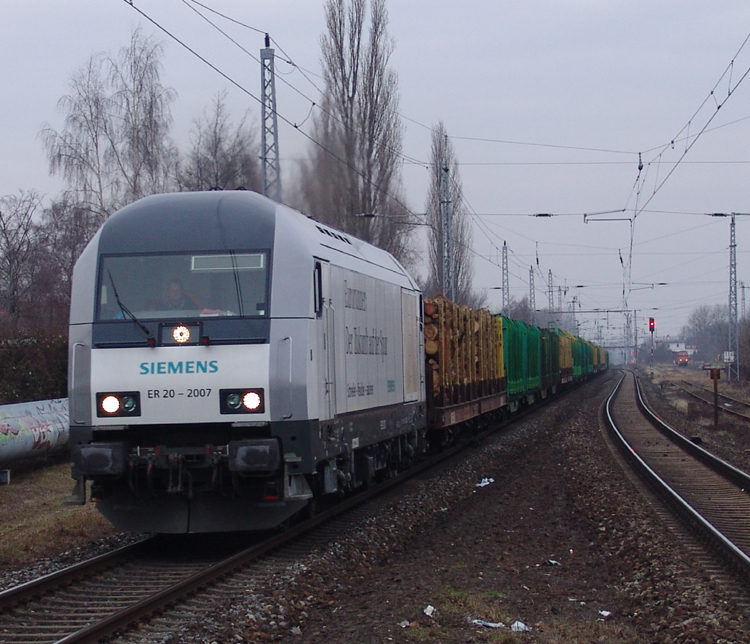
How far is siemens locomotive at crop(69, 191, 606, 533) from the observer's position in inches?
331

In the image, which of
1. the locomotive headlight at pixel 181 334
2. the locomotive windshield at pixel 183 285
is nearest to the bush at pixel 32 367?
the locomotive windshield at pixel 183 285

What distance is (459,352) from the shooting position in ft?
61.3

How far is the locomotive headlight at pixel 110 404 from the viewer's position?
8523 millimetres

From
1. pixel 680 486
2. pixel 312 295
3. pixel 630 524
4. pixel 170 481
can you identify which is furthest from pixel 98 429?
pixel 680 486

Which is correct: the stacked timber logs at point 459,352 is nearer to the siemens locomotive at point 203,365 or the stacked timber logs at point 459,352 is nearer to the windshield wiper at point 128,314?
the siemens locomotive at point 203,365

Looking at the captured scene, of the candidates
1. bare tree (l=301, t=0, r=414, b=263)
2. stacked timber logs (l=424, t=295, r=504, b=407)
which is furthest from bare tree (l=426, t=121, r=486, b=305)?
stacked timber logs (l=424, t=295, r=504, b=407)

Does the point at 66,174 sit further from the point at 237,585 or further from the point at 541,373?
the point at 237,585

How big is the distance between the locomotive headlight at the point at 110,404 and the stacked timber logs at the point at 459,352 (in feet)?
28.2

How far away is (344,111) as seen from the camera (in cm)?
3553

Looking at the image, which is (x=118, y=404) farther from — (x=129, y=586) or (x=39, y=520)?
(x=39, y=520)

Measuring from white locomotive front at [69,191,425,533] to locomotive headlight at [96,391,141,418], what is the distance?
0.01 m

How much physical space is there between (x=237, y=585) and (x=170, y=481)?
130 cm

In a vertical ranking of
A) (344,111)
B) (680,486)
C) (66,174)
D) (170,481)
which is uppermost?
(344,111)

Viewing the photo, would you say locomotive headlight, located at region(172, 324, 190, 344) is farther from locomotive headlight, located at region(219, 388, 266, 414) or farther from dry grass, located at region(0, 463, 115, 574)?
dry grass, located at region(0, 463, 115, 574)
